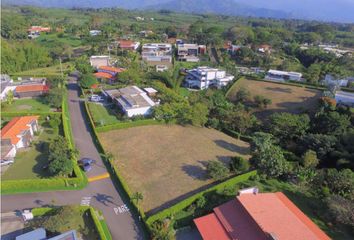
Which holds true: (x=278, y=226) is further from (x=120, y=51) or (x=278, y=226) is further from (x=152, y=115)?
(x=120, y=51)

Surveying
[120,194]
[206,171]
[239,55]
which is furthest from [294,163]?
[239,55]

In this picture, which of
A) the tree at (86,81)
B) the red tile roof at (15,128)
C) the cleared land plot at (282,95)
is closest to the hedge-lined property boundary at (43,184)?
the red tile roof at (15,128)

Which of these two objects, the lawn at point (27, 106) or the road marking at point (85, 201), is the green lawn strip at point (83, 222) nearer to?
the road marking at point (85, 201)

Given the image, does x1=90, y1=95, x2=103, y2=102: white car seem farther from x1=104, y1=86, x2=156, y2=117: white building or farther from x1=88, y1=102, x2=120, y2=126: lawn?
x1=104, y1=86, x2=156, y2=117: white building

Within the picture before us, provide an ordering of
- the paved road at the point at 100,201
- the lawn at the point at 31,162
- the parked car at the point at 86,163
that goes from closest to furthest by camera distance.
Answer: the paved road at the point at 100,201 < the lawn at the point at 31,162 < the parked car at the point at 86,163

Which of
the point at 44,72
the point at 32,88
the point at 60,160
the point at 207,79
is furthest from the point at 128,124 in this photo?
the point at 44,72

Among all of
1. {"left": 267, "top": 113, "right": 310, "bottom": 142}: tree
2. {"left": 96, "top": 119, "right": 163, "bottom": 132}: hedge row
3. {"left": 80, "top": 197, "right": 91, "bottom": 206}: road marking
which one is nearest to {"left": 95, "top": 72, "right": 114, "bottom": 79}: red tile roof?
{"left": 96, "top": 119, "right": 163, "bottom": 132}: hedge row
